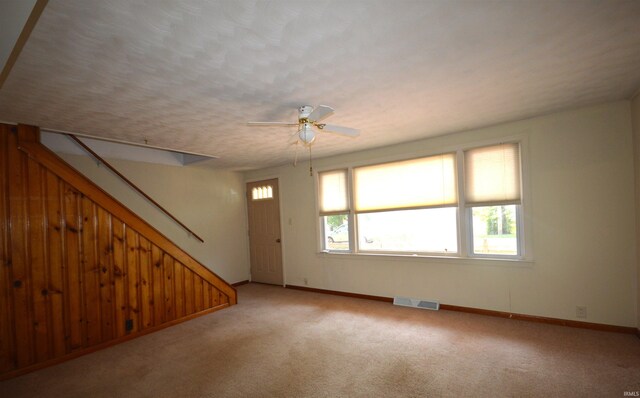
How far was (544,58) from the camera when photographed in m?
2.10

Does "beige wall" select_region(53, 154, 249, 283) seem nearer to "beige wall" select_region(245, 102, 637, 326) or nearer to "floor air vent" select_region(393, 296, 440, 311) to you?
"floor air vent" select_region(393, 296, 440, 311)

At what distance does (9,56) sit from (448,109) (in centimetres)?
349

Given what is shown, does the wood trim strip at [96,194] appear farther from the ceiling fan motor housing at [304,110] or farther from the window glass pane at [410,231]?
the window glass pane at [410,231]

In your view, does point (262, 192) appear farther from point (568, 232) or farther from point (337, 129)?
point (568, 232)

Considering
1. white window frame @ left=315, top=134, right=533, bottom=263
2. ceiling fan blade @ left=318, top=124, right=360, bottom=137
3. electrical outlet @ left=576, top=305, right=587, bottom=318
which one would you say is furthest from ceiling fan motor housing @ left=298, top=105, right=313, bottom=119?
electrical outlet @ left=576, top=305, right=587, bottom=318

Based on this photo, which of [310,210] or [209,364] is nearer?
[209,364]

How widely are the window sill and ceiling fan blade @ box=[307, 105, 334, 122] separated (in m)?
2.77

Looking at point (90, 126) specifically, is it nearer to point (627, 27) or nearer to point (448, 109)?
point (448, 109)

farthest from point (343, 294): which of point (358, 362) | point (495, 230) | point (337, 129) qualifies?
point (337, 129)

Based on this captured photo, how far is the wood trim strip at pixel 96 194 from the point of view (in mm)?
3000

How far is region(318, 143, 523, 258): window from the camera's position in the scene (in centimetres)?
374

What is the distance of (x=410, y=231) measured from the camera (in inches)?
177

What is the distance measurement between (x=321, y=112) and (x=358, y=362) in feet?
7.74

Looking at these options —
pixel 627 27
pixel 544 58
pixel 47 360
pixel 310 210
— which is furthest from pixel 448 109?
pixel 47 360
